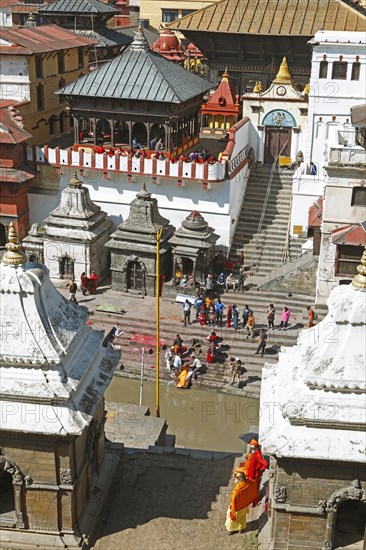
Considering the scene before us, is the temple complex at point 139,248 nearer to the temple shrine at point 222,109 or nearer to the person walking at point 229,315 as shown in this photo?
the person walking at point 229,315

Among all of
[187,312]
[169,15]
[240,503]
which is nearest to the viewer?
[240,503]

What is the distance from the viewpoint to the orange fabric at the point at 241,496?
1159cm

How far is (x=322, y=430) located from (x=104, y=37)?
40.3 m

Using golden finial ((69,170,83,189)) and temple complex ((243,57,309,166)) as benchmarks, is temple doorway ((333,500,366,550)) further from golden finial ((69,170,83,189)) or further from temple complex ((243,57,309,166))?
temple complex ((243,57,309,166))

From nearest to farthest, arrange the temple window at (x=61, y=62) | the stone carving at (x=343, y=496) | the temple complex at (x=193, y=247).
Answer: the stone carving at (x=343, y=496) < the temple complex at (x=193, y=247) < the temple window at (x=61, y=62)

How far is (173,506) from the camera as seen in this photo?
41.0 ft

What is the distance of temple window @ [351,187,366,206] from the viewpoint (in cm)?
2500

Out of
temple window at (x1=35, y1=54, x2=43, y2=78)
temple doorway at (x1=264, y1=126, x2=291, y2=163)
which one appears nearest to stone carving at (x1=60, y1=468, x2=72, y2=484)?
temple doorway at (x1=264, y1=126, x2=291, y2=163)

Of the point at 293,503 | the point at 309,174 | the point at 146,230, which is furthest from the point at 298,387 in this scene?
the point at 309,174

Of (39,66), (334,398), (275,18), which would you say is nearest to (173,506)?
(334,398)

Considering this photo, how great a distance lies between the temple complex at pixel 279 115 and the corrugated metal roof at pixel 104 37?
577 inches

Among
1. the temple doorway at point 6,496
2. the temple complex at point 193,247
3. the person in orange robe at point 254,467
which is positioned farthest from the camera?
the temple complex at point 193,247

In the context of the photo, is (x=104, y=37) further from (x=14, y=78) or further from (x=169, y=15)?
(x=14, y=78)

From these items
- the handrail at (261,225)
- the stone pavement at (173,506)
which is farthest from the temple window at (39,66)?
the stone pavement at (173,506)
